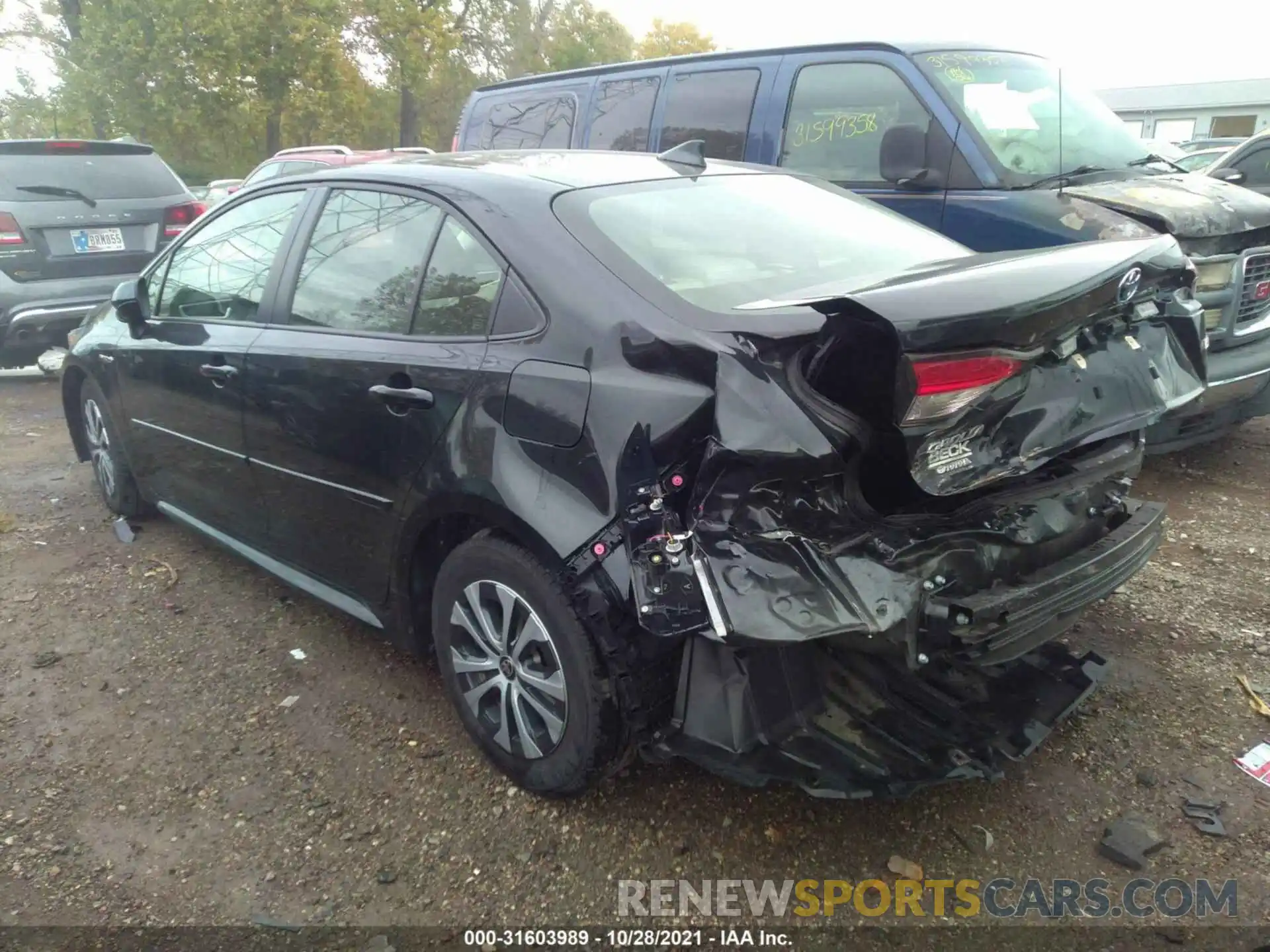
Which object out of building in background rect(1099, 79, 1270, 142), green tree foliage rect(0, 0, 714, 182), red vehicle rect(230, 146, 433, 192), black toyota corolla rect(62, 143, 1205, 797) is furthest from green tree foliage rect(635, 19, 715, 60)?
black toyota corolla rect(62, 143, 1205, 797)

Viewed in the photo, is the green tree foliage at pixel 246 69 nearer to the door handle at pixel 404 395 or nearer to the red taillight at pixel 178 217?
the red taillight at pixel 178 217

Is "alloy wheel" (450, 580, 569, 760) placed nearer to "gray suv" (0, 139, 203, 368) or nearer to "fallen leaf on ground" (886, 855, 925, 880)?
"fallen leaf on ground" (886, 855, 925, 880)

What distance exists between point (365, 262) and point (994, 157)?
3.24 metres

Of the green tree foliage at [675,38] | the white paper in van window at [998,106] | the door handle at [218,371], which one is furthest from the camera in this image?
the green tree foliage at [675,38]

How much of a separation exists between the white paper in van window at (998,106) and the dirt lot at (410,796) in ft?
8.14

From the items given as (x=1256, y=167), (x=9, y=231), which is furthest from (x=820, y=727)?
(x=1256, y=167)

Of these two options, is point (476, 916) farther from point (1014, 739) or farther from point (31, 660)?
point (31, 660)

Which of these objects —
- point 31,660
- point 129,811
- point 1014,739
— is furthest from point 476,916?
point 31,660

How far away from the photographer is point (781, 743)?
7.02ft

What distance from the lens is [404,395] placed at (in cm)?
266

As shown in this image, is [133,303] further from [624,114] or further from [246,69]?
[246,69]

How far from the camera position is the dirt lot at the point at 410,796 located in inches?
92.0

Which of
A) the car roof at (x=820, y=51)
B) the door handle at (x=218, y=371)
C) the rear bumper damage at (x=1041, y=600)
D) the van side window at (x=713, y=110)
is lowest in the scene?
the rear bumper damage at (x=1041, y=600)

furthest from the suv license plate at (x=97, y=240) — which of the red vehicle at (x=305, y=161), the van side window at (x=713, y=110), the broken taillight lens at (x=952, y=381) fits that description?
the broken taillight lens at (x=952, y=381)
